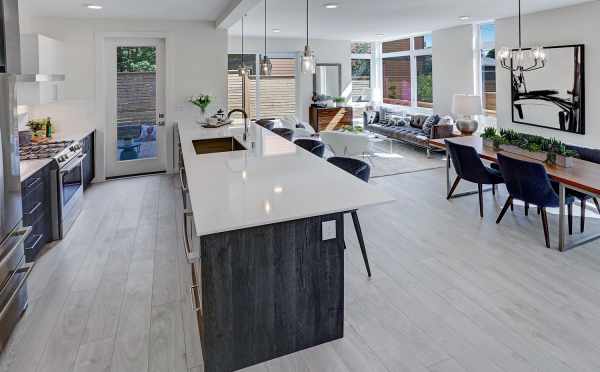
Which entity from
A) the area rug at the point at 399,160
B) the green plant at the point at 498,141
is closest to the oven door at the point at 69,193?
the area rug at the point at 399,160

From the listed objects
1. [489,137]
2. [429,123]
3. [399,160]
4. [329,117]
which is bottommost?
[399,160]

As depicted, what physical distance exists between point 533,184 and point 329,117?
6974 mm

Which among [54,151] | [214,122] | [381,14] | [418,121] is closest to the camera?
[54,151]

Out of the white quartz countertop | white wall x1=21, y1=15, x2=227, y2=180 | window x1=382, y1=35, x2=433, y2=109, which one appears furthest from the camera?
window x1=382, y1=35, x2=433, y2=109

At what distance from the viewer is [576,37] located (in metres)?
5.48

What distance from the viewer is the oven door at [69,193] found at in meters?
3.68

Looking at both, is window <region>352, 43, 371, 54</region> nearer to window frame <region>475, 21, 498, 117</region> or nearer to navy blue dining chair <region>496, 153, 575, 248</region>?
window frame <region>475, 21, 498, 117</region>

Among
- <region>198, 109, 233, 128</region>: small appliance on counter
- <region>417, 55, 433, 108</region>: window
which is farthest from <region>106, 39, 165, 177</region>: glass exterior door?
<region>417, 55, 433, 108</region>: window

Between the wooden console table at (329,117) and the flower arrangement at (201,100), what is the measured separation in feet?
13.5

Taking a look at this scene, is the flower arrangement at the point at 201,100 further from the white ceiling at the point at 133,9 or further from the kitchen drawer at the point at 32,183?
the kitchen drawer at the point at 32,183

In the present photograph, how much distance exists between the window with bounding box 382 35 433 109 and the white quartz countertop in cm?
711

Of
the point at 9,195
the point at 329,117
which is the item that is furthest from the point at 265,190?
the point at 329,117

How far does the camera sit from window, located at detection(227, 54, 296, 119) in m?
9.69

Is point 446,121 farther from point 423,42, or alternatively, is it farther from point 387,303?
point 387,303
